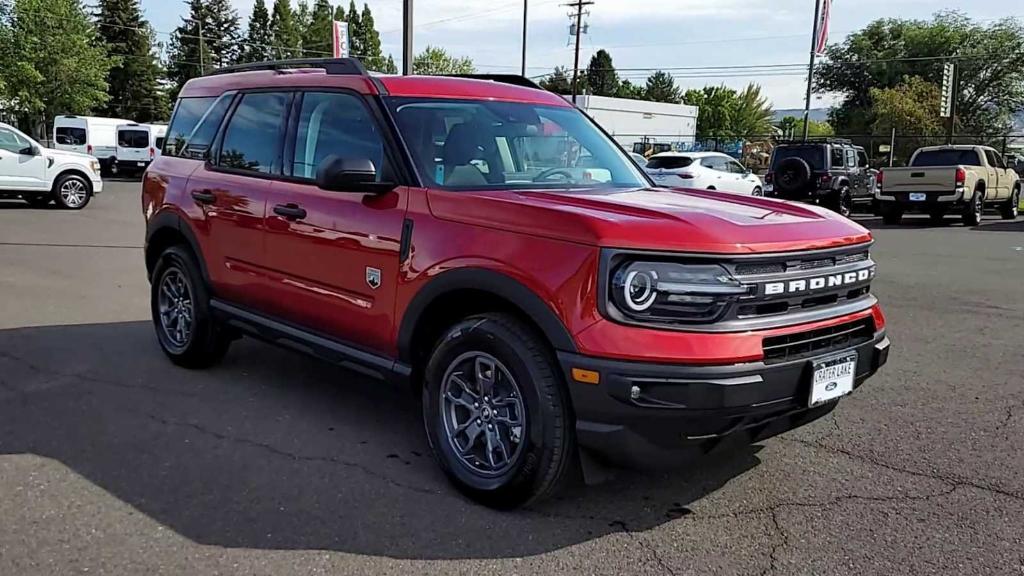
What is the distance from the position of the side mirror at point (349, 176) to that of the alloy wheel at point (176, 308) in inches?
83.3

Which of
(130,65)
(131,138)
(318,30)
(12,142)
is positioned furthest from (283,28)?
(12,142)

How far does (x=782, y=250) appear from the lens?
10.7ft

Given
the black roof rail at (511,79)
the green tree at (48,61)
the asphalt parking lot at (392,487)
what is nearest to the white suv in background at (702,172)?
the asphalt parking lot at (392,487)

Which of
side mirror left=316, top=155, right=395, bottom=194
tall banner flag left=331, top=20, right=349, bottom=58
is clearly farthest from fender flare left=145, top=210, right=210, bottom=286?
tall banner flag left=331, top=20, right=349, bottom=58

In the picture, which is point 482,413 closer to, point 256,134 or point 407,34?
point 256,134

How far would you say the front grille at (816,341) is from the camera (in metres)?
3.21

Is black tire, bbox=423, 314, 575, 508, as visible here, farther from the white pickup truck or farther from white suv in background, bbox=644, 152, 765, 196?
the white pickup truck

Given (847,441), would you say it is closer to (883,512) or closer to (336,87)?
(883,512)

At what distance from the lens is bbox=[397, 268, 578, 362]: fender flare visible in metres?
3.21

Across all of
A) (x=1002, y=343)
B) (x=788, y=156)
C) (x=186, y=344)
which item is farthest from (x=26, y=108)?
(x=1002, y=343)

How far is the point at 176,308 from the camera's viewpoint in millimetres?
5762

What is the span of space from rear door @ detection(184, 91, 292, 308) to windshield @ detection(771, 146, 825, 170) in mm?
17418

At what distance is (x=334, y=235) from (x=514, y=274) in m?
1.25

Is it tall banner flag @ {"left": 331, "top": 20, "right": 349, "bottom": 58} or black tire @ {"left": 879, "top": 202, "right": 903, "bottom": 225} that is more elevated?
tall banner flag @ {"left": 331, "top": 20, "right": 349, "bottom": 58}
